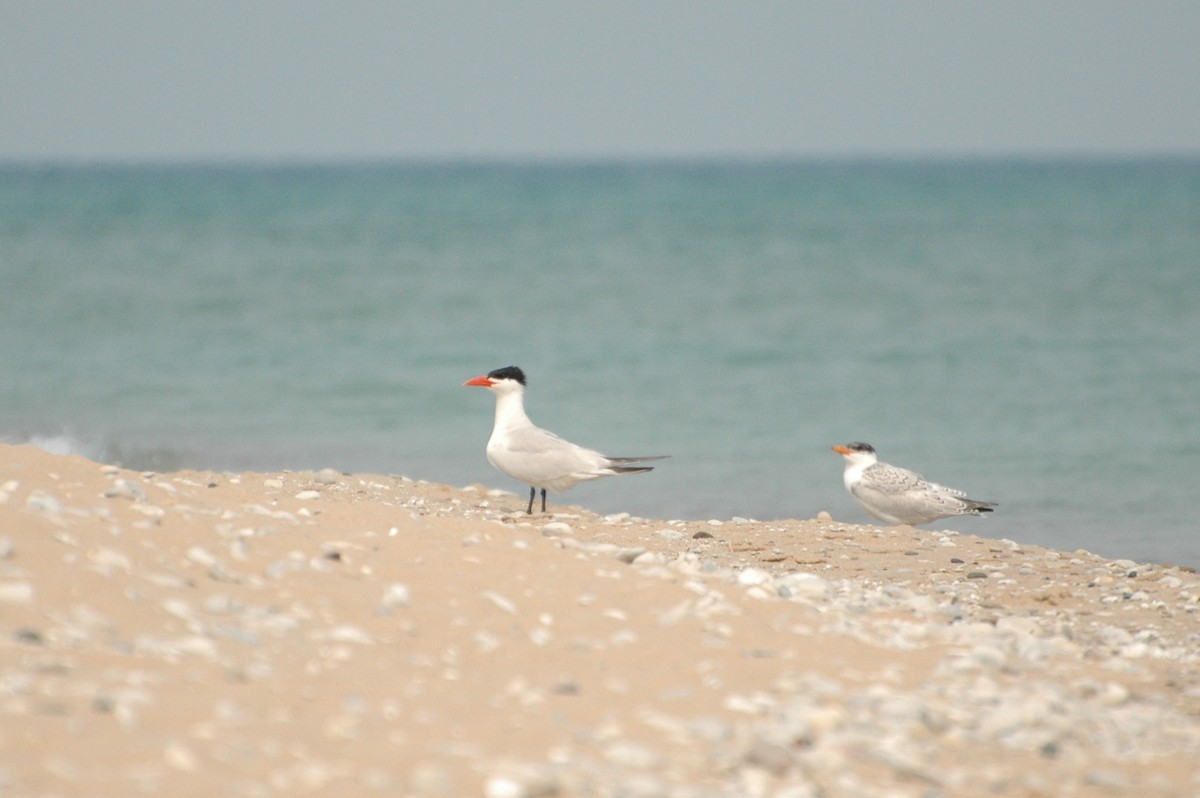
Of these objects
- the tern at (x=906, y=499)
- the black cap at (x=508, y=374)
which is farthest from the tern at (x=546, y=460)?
the tern at (x=906, y=499)

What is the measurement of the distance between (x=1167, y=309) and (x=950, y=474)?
33.2 feet

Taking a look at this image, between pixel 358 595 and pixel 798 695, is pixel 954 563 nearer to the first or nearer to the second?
pixel 798 695

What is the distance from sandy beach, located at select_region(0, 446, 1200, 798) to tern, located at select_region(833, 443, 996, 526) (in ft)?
8.57

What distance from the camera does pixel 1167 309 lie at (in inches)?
763

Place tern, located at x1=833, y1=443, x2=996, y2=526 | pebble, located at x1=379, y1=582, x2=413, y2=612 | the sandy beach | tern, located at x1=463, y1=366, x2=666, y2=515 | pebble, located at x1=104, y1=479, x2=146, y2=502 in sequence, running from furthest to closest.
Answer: tern, located at x1=833, y1=443, x2=996, y2=526, tern, located at x1=463, y1=366, x2=666, y2=515, pebble, located at x1=104, y1=479, x2=146, y2=502, pebble, located at x1=379, y1=582, x2=413, y2=612, the sandy beach

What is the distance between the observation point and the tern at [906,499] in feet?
27.3

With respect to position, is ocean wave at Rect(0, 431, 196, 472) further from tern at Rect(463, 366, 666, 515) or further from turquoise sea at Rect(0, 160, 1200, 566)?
tern at Rect(463, 366, 666, 515)

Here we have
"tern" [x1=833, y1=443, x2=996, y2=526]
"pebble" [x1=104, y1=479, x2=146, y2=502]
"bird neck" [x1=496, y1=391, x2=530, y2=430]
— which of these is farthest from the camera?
"bird neck" [x1=496, y1=391, x2=530, y2=430]

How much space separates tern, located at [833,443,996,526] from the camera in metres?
8.32

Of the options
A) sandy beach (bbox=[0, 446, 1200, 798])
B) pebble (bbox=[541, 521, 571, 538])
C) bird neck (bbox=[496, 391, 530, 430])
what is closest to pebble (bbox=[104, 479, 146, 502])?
sandy beach (bbox=[0, 446, 1200, 798])

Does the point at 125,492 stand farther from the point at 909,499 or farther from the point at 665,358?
the point at 665,358

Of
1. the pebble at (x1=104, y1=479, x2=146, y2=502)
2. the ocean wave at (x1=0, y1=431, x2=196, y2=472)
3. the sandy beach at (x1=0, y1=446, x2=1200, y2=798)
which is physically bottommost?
the ocean wave at (x1=0, y1=431, x2=196, y2=472)

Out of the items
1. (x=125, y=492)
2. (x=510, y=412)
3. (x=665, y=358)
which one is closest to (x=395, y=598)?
(x=125, y=492)

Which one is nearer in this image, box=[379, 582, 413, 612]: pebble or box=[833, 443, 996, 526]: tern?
box=[379, 582, 413, 612]: pebble
